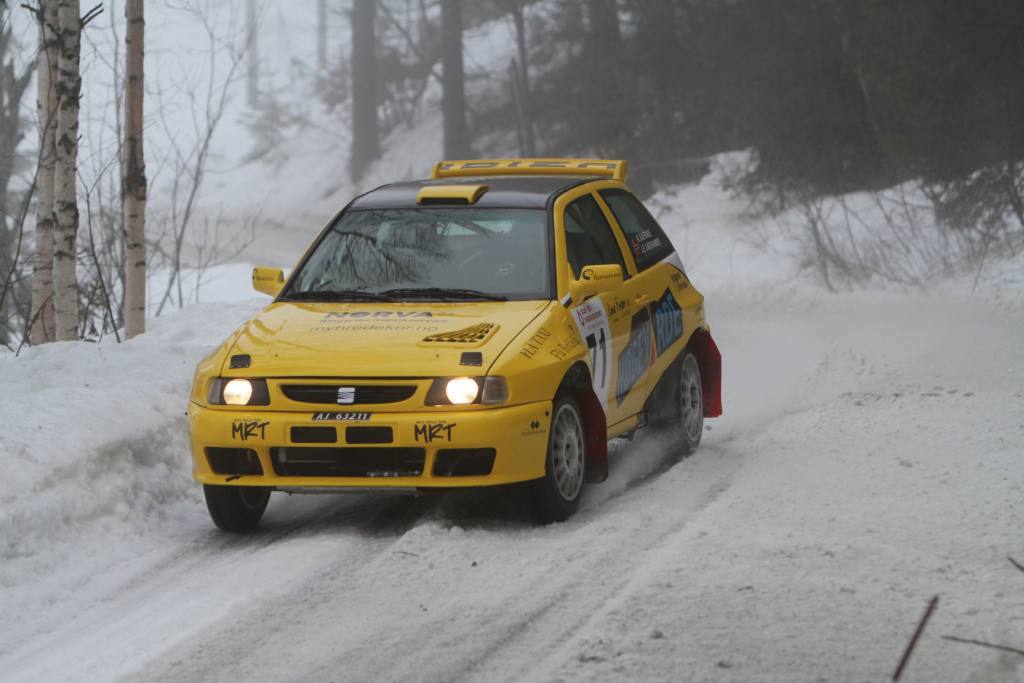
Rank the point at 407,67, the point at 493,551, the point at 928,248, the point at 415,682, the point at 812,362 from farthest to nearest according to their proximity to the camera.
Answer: the point at 407,67
the point at 928,248
the point at 812,362
the point at 493,551
the point at 415,682

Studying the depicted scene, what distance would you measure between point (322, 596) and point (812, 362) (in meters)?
8.24

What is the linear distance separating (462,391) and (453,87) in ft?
96.9

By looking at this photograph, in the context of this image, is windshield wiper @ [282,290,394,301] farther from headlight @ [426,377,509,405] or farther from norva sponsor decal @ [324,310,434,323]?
headlight @ [426,377,509,405]

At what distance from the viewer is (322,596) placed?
235 inches

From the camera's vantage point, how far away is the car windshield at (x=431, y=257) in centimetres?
759

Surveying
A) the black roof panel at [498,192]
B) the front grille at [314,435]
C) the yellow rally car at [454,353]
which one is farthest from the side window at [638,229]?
the front grille at [314,435]

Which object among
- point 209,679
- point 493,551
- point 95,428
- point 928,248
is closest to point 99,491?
point 95,428

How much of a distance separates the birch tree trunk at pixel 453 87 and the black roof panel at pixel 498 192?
2688 cm

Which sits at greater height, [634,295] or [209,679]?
[634,295]

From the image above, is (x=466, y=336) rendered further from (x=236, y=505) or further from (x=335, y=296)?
(x=236, y=505)

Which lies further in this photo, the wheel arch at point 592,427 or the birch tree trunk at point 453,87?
the birch tree trunk at point 453,87

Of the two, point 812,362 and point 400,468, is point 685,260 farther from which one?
point 400,468

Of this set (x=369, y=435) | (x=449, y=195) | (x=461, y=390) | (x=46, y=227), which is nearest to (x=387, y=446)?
(x=369, y=435)

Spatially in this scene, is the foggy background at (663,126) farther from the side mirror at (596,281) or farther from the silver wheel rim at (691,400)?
the side mirror at (596,281)
